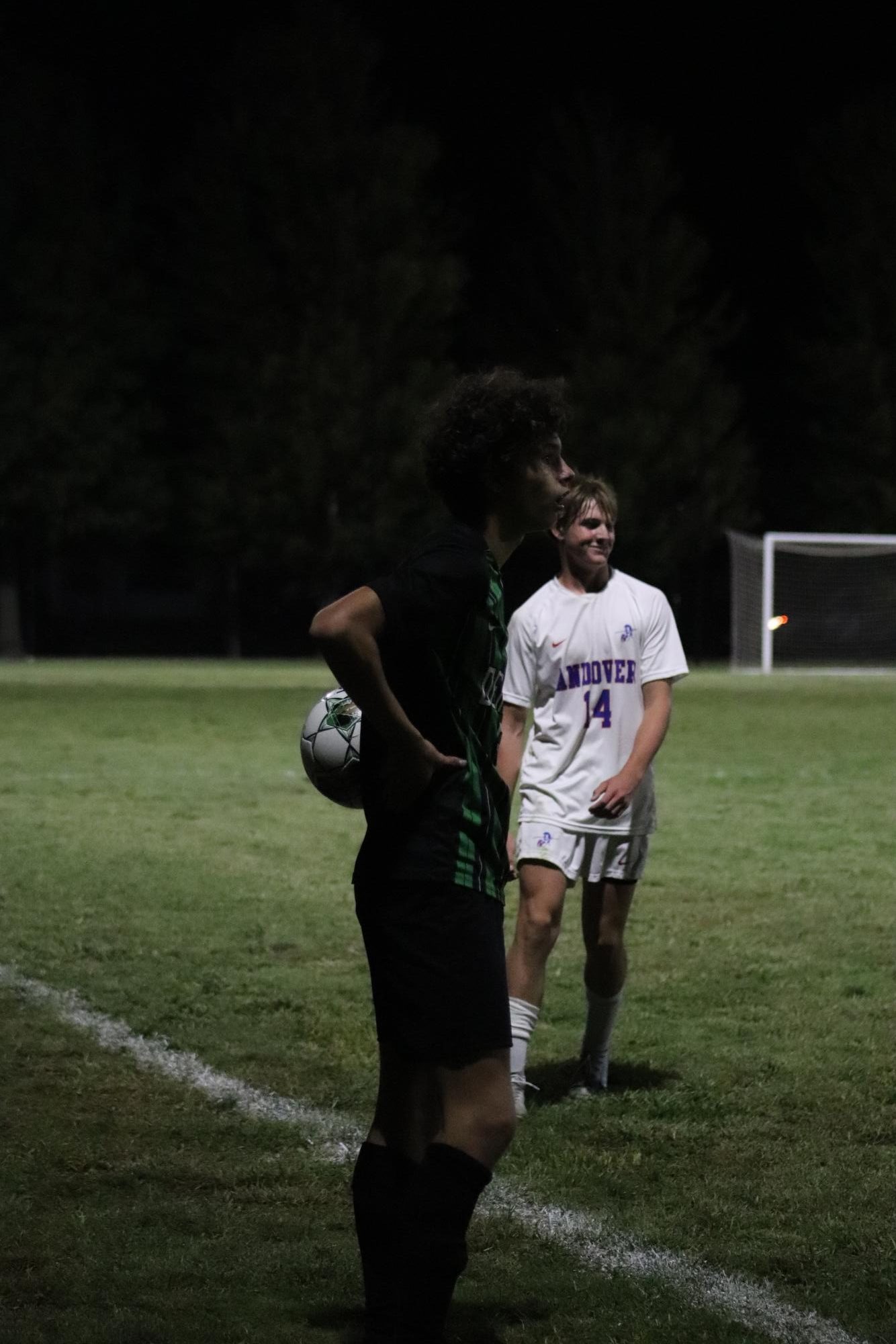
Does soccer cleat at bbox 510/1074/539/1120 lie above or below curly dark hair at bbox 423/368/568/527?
below

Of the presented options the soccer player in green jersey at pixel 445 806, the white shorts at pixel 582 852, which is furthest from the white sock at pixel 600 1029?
the soccer player in green jersey at pixel 445 806

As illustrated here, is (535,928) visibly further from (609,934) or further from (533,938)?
(609,934)

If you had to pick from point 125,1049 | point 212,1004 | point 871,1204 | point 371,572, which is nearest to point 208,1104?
point 125,1049

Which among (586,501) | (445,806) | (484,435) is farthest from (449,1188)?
(586,501)

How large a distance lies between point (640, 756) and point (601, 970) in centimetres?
70

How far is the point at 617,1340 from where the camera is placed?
3.58 metres

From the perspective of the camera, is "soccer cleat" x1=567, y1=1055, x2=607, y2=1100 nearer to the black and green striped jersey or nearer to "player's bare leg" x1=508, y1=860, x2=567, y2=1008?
"player's bare leg" x1=508, y1=860, x2=567, y2=1008

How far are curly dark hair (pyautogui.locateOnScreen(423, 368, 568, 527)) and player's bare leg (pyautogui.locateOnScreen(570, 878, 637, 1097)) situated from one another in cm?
228

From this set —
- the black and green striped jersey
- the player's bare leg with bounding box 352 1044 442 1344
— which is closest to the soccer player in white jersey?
the player's bare leg with bounding box 352 1044 442 1344

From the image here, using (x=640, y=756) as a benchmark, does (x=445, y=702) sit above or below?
above

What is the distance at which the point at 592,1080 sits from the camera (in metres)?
5.47

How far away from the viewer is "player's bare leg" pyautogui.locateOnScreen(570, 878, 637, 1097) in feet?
17.5

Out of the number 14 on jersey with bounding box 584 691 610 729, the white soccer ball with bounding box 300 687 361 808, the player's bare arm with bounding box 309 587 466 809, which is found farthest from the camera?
the number 14 on jersey with bounding box 584 691 610 729

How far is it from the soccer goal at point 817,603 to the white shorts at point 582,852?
107ft
